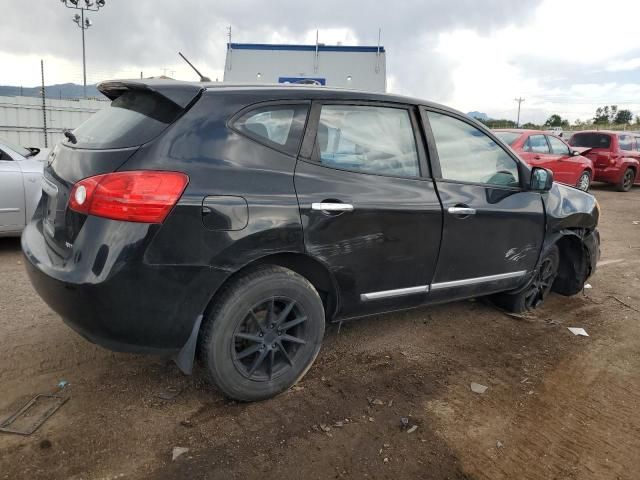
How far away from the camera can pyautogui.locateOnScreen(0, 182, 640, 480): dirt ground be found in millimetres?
2363

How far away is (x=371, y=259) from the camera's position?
3006mm

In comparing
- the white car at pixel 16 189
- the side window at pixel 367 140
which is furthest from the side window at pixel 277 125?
the white car at pixel 16 189

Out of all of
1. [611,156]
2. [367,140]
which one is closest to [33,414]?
[367,140]

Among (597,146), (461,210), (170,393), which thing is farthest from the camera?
(597,146)

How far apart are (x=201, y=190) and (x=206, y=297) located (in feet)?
1.69

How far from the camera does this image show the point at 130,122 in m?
2.60

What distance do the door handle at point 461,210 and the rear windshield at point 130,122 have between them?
1.79 m

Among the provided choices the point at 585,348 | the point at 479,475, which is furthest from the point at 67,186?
the point at 585,348

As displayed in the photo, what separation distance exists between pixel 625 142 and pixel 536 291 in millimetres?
12870

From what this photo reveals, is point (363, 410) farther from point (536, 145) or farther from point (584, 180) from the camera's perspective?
point (584, 180)

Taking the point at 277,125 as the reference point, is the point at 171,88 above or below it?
above

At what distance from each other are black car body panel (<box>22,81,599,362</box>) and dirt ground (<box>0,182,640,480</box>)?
45 cm

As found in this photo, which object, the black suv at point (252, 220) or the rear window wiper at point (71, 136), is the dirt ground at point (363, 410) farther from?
the rear window wiper at point (71, 136)

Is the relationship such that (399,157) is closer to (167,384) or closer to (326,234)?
(326,234)
